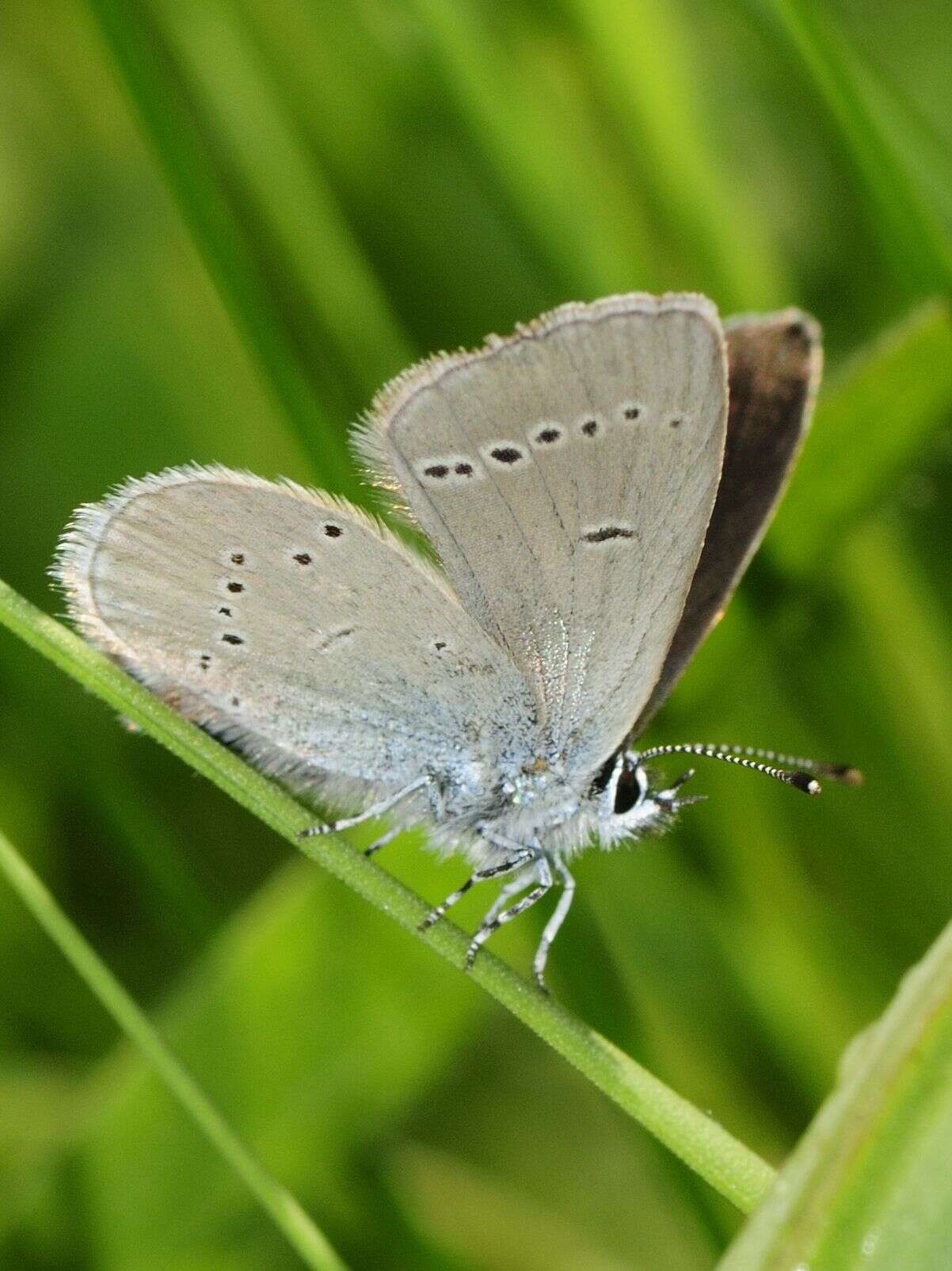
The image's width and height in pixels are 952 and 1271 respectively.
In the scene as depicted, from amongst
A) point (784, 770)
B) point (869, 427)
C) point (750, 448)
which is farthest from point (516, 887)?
point (869, 427)

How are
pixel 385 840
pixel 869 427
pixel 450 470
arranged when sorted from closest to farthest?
pixel 450 470 → pixel 385 840 → pixel 869 427

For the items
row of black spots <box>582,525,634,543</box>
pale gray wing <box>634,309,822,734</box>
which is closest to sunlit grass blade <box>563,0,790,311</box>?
pale gray wing <box>634,309,822,734</box>

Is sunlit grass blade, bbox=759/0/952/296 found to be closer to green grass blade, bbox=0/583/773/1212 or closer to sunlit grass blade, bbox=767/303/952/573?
sunlit grass blade, bbox=767/303/952/573

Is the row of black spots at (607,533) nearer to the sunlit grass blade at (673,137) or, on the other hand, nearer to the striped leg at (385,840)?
the striped leg at (385,840)

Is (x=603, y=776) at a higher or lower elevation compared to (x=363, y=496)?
lower

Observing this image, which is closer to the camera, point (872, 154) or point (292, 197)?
point (872, 154)

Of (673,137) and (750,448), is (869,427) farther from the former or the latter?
(673,137)
